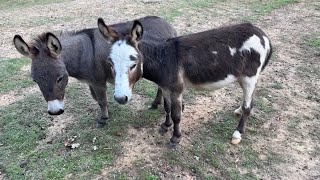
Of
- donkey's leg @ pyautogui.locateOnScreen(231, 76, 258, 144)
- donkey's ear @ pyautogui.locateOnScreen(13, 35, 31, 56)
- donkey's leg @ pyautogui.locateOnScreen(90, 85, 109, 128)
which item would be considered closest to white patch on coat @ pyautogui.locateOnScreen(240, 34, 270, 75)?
donkey's leg @ pyautogui.locateOnScreen(231, 76, 258, 144)

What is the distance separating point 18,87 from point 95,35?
2.22 meters

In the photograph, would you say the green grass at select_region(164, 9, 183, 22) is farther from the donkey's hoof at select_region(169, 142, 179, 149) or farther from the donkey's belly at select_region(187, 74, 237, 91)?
the donkey's hoof at select_region(169, 142, 179, 149)

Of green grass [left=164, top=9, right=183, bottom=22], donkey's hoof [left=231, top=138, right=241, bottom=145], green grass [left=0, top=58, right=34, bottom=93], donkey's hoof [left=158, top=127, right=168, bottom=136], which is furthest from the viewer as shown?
green grass [left=164, top=9, right=183, bottom=22]

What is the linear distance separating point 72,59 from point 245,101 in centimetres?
232

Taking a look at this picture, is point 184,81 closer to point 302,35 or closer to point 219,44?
point 219,44

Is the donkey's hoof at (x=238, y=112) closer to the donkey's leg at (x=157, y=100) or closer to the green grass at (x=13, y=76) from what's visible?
the donkey's leg at (x=157, y=100)

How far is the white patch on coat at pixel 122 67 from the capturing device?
11.8ft

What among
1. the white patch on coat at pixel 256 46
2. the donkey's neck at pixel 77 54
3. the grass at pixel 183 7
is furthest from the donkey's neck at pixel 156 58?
the grass at pixel 183 7

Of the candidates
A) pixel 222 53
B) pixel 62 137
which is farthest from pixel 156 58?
pixel 62 137

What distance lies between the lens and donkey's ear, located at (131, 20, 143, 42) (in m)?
3.58

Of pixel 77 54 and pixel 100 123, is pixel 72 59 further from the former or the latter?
pixel 100 123

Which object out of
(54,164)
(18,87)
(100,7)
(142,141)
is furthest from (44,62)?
(100,7)

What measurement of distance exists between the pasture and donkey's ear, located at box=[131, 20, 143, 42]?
1464mm

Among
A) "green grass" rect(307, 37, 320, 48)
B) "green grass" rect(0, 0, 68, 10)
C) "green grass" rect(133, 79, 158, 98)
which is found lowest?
"green grass" rect(0, 0, 68, 10)
